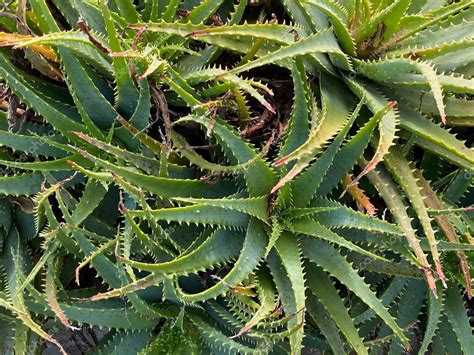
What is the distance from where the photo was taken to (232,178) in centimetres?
95

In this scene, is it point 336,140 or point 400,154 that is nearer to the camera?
point 336,140

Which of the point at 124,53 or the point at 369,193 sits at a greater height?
the point at 124,53

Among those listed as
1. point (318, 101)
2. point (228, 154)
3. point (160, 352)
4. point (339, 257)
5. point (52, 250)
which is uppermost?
point (318, 101)

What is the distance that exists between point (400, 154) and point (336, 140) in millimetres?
Result: 171

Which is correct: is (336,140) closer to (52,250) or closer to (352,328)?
(352,328)

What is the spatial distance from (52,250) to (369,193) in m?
0.55

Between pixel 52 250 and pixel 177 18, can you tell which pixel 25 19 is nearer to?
pixel 177 18

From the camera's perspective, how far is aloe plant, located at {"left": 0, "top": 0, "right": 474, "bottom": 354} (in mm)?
851

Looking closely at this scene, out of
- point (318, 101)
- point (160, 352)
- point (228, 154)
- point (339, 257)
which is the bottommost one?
point (160, 352)

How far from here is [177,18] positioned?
104 centimetres

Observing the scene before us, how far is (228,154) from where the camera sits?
3.02 ft

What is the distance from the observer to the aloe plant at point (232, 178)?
85 centimetres

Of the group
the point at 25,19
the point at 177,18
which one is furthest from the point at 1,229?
the point at 177,18

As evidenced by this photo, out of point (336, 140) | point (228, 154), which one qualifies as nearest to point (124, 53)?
point (228, 154)
